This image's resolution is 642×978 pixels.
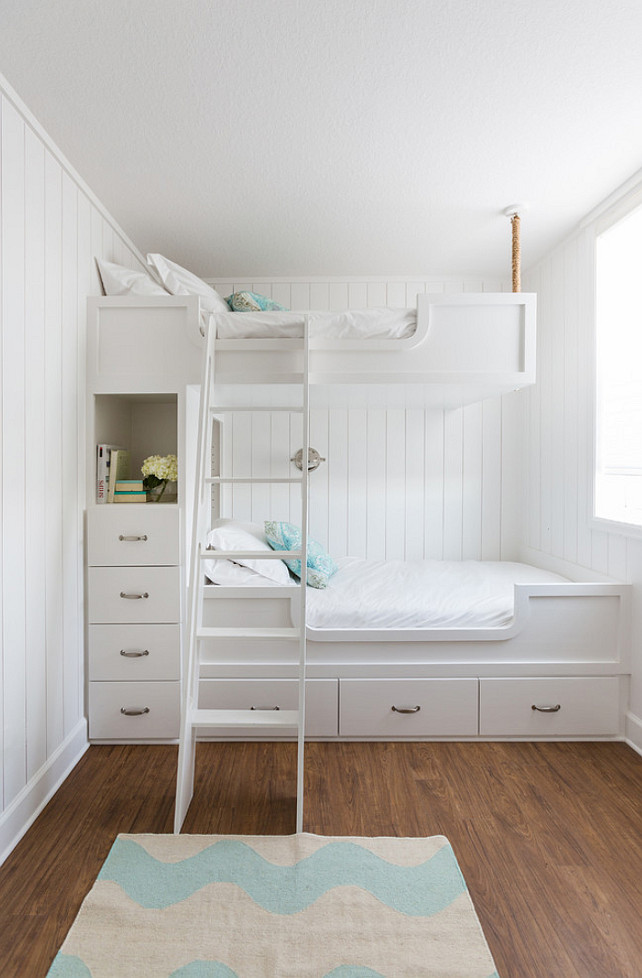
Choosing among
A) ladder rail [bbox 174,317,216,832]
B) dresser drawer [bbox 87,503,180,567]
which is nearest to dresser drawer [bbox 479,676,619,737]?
ladder rail [bbox 174,317,216,832]

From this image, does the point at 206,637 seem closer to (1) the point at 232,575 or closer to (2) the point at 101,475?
(1) the point at 232,575

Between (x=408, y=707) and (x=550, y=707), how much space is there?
64cm

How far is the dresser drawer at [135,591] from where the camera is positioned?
2662 millimetres

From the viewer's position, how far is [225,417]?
3797 millimetres

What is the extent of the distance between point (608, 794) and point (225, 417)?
2.79 m

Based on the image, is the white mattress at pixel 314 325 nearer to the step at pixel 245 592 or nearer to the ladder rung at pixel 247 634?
the step at pixel 245 592

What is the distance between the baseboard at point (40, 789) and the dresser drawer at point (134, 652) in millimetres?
255

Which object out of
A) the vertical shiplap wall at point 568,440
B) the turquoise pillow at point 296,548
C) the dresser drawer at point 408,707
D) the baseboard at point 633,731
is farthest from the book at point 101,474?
the baseboard at point 633,731

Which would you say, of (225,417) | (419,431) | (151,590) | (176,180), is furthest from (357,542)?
(176,180)

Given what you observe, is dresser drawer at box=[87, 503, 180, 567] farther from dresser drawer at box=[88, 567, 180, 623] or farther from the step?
the step

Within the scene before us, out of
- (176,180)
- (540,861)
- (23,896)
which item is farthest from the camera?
(176,180)

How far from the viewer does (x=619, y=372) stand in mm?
2834

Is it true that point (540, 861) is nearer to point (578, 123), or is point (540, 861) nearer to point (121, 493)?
point (121, 493)

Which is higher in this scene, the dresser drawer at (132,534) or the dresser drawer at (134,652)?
the dresser drawer at (132,534)
